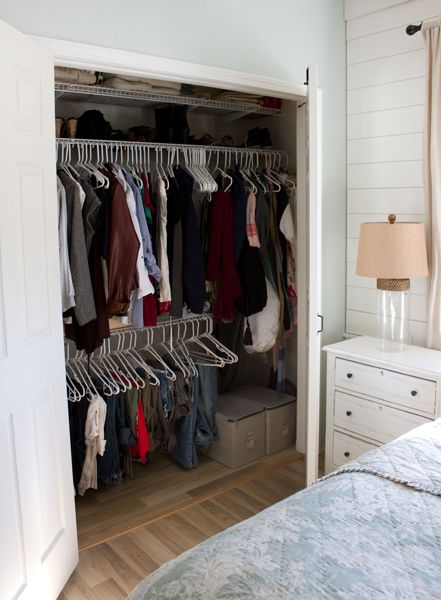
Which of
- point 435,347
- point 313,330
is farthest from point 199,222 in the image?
point 435,347

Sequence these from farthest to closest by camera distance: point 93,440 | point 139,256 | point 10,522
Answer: point 93,440
point 139,256
point 10,522

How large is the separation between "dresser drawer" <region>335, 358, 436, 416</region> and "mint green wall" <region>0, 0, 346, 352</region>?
1.47 ft

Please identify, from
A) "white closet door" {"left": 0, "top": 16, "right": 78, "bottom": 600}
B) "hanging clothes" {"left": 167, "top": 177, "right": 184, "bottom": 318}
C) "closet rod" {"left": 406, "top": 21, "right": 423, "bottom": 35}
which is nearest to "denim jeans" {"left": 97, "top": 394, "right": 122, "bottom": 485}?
"hanging clothes" {"left": 167, "top": 177, "right": 184, "bottom": 318}

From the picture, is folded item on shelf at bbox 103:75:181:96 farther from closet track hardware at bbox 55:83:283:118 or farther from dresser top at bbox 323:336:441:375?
dresser top at bbox 323:336:441:375

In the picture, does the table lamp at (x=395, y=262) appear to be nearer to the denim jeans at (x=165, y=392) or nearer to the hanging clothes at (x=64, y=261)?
the denim jeans at (x=165, y=392)

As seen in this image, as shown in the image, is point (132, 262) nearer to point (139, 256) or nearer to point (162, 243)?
point (139, 256)

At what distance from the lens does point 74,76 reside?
2.71 m

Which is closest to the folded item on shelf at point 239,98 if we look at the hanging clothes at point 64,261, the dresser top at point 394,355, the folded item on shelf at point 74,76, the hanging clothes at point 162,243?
the hanging clothes at point 162,243

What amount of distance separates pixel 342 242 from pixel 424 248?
67cm

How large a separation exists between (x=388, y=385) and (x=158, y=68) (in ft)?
5.95

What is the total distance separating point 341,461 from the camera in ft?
10.2

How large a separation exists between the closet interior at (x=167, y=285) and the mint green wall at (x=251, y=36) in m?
0.32

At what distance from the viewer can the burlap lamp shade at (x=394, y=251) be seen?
272 centimetres

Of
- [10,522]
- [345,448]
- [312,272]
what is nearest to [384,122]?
[312,272]
